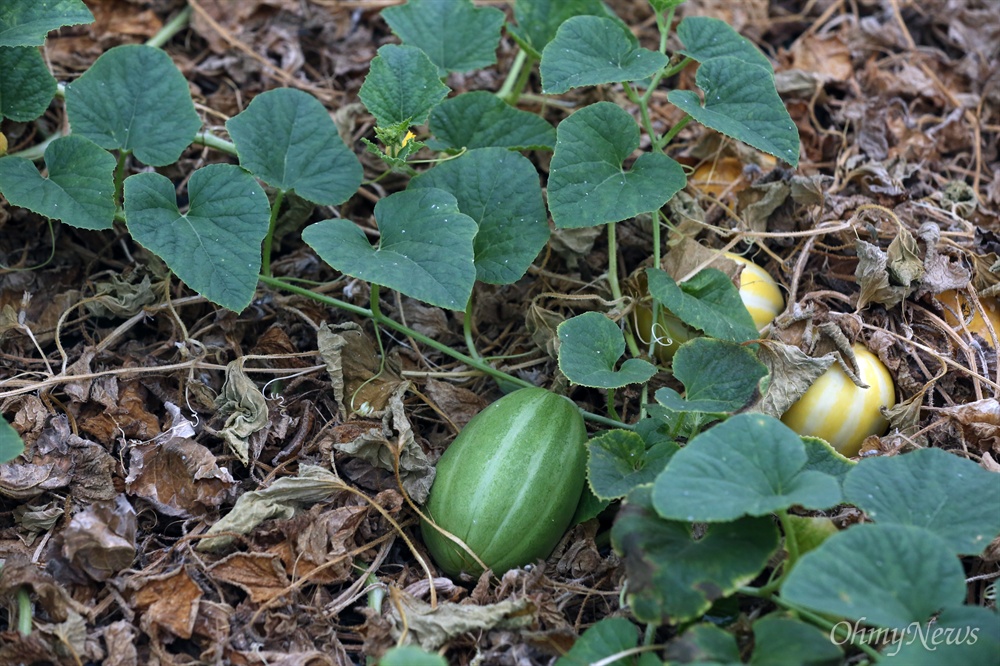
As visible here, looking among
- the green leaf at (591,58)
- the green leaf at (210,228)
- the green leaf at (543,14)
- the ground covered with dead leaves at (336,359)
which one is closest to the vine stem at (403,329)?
the ground covered with dead leaves at (336,359)

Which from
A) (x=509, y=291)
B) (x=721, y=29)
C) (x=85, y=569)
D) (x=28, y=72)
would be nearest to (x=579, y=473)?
(x=509, y=291)

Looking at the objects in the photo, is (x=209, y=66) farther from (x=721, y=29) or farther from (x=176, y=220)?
(x=721, y=29)

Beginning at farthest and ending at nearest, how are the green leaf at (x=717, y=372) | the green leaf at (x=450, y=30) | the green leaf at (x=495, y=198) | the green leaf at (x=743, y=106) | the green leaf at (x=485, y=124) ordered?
the green leaf at (x=450, y=30), the green leaf at (x=485, y=124), the green leaf at (x=495, y=198), the green leaf at (x=743, y=106), the green leaf at (x=717, y=372)

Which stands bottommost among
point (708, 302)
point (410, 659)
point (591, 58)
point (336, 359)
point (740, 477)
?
point (336, 359)

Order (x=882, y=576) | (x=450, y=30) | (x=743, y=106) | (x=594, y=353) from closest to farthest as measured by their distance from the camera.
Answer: (x=882, y=576)
(x=594, y=353)
(x=743, y=106)
(x=450, y=30)

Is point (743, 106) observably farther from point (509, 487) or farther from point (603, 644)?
point (603, 644)

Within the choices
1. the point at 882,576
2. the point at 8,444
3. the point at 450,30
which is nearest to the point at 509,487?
the point at 882,576

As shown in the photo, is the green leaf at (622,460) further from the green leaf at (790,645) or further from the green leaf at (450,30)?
the green leaf at (450,30)
